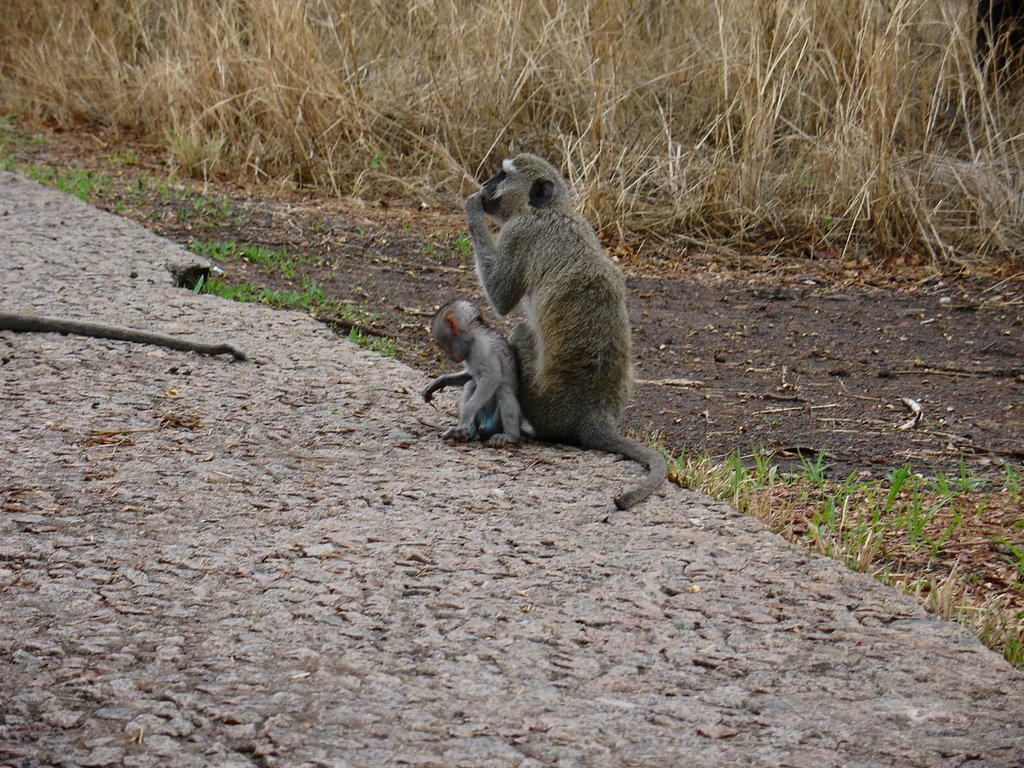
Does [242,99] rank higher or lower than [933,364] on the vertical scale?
higher

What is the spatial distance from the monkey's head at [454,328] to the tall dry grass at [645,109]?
13.8 feet

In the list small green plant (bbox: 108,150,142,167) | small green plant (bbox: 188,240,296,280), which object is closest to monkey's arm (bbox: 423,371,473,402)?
small green plant (bbox: 188,240,296,280)

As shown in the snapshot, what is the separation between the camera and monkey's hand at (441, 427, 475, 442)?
4.96 metres

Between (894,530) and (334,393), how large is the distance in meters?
2.44

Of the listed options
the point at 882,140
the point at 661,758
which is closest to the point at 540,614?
the point at 661,758

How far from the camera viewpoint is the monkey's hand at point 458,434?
16.3ft

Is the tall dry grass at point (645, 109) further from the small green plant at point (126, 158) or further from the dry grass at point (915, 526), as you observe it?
the dry grass at point (915, 526)

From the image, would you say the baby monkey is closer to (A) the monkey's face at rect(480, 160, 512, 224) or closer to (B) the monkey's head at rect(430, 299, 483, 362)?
(B) the monkey's head at rect(430, 299, 483, 362)

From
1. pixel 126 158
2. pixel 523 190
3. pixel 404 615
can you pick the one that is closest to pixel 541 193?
pixel 523 190

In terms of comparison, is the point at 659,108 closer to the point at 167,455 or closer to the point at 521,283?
the point at 521,283

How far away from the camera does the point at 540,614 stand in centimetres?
343

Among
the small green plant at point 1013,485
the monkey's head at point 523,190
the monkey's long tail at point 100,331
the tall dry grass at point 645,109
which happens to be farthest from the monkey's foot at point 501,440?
the tall dry grass at point 645,109

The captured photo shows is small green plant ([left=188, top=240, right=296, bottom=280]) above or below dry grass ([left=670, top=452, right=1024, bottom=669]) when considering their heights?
above

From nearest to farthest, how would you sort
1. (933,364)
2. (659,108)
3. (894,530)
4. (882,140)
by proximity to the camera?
(894,530)
(933,364)
(882,140)
(659,108)
